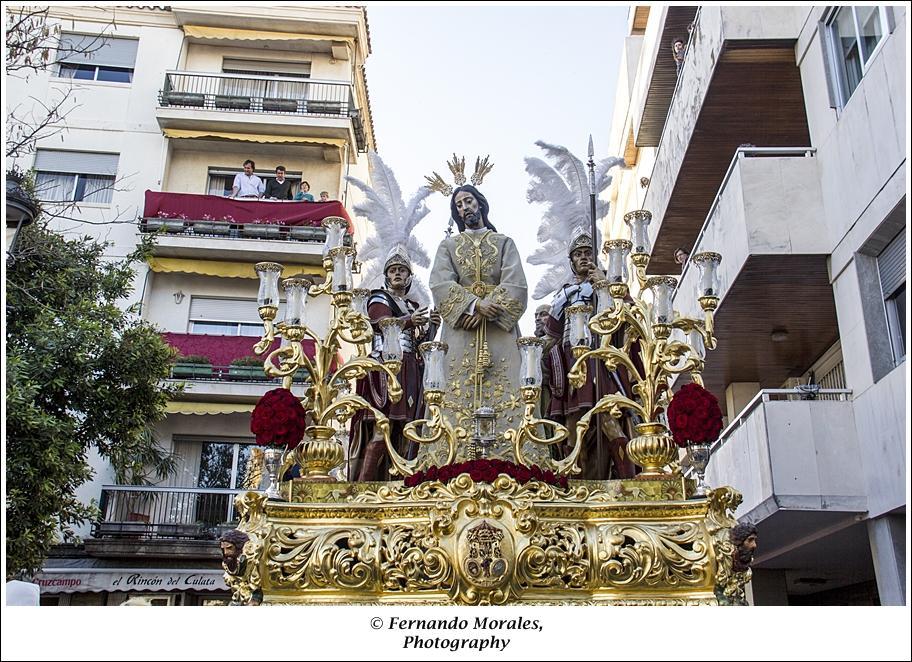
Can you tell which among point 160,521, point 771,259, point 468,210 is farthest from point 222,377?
point 771,259

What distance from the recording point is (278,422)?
594 centimetres

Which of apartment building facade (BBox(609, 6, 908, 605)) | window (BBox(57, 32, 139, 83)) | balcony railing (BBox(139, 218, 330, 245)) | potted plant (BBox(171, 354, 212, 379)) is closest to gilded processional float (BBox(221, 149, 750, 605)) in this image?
apartment building facade (BBox(609, 6, 908, 605))

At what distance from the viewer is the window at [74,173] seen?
19.0 metres

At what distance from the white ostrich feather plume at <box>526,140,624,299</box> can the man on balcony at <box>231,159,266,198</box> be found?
1200cm

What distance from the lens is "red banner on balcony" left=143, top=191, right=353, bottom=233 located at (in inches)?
727

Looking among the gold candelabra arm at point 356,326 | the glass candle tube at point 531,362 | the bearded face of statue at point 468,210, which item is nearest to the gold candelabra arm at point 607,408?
the glass candle tube at point 531,362

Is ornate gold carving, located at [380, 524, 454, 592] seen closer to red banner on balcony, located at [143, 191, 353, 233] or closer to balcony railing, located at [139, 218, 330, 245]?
balcony railing, located at [139, 218, 330, 245]

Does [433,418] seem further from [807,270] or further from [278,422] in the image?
[807,270]

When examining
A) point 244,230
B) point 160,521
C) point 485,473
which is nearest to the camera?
point 485,473

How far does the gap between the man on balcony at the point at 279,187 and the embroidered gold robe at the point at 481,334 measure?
40.6 ft

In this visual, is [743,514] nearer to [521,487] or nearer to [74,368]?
[521,487]

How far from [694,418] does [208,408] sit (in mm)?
13459

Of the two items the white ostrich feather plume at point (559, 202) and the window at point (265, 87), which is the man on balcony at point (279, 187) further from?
the white ostrich feather plume at point (559, 202)

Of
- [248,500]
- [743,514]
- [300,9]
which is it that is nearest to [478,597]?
[248,500]
